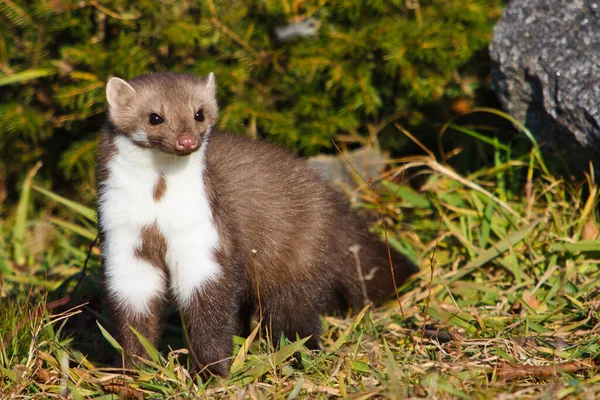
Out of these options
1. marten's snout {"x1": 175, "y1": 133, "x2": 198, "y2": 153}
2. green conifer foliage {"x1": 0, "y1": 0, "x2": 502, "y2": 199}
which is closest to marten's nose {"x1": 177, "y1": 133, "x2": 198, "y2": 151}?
marten's snout {"x1": 175, "y1": 133, "x2": 198, "y2": 153}

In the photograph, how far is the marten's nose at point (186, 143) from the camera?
10.3 feet

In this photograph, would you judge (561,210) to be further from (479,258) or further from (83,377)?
(83,377)

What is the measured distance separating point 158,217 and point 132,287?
37cm

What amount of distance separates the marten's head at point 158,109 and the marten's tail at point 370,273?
3.96 feet

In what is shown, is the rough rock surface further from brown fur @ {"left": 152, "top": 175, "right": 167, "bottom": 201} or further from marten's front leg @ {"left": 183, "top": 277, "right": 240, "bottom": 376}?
brown fur @ {"left": 152, "top": 175, "right": 167, "bottom": 201}

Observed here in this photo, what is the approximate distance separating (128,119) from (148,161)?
20 centimetres

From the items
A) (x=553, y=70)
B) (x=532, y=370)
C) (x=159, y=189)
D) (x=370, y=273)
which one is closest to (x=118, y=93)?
(x=159, y=189)

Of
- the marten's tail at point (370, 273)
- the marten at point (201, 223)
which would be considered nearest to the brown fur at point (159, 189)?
the marten at point (201, 223)

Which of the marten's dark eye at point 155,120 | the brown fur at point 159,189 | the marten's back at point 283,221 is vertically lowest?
the marten's back at point 283,221

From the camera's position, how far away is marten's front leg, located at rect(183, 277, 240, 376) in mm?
3439

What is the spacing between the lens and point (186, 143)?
10.3 ft

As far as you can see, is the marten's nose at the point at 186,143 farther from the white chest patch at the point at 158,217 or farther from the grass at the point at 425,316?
the grass at the point at 425,316

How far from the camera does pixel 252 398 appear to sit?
314 centimetres

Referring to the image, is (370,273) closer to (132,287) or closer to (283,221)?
(283,221)
